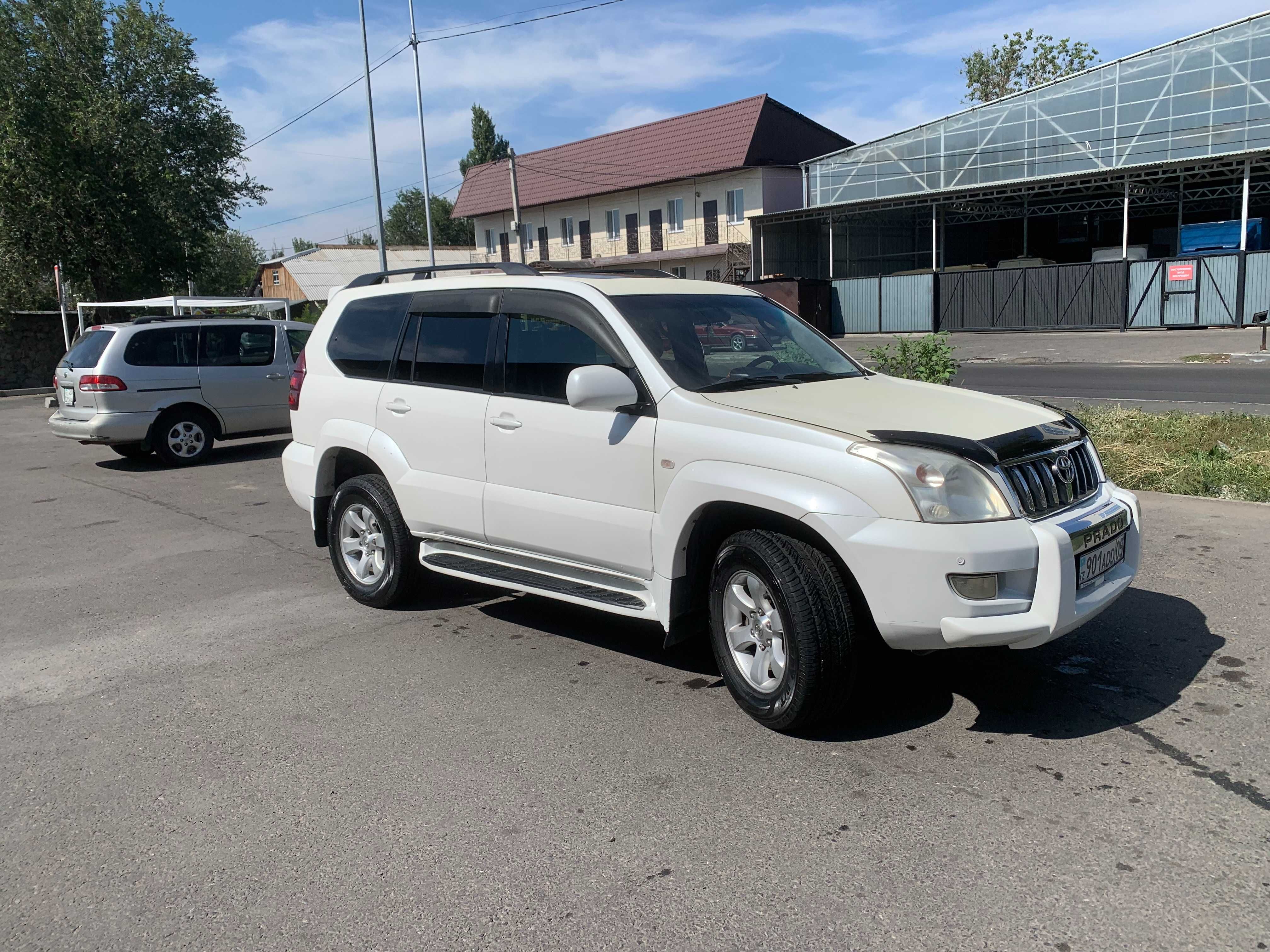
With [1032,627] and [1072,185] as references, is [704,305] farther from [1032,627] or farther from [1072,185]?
[1072,185]

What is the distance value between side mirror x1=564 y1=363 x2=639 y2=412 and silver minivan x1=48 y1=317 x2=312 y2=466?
8.45 meters

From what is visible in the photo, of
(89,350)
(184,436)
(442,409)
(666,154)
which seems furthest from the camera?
(666,154)

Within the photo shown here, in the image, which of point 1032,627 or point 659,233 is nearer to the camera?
point 1032,627

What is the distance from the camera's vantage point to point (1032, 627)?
374 centimetres

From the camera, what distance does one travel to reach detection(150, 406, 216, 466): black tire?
12656mm

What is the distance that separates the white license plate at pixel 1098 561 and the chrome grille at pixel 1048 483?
215 millimetres

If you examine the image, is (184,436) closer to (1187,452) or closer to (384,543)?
(384,543)

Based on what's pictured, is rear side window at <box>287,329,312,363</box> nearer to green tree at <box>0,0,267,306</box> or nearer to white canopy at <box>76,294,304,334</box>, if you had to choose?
white canopy at <box>76,294,304,334</box>

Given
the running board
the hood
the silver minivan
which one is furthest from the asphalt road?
the running board

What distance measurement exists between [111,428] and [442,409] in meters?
8.60

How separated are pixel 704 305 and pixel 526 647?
2.07 m

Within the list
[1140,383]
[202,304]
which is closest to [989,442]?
[1140,383]

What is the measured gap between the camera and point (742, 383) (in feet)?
15.5

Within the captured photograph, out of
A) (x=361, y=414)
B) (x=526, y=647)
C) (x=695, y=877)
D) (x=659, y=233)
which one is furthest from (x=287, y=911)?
(x=659, y=233)
